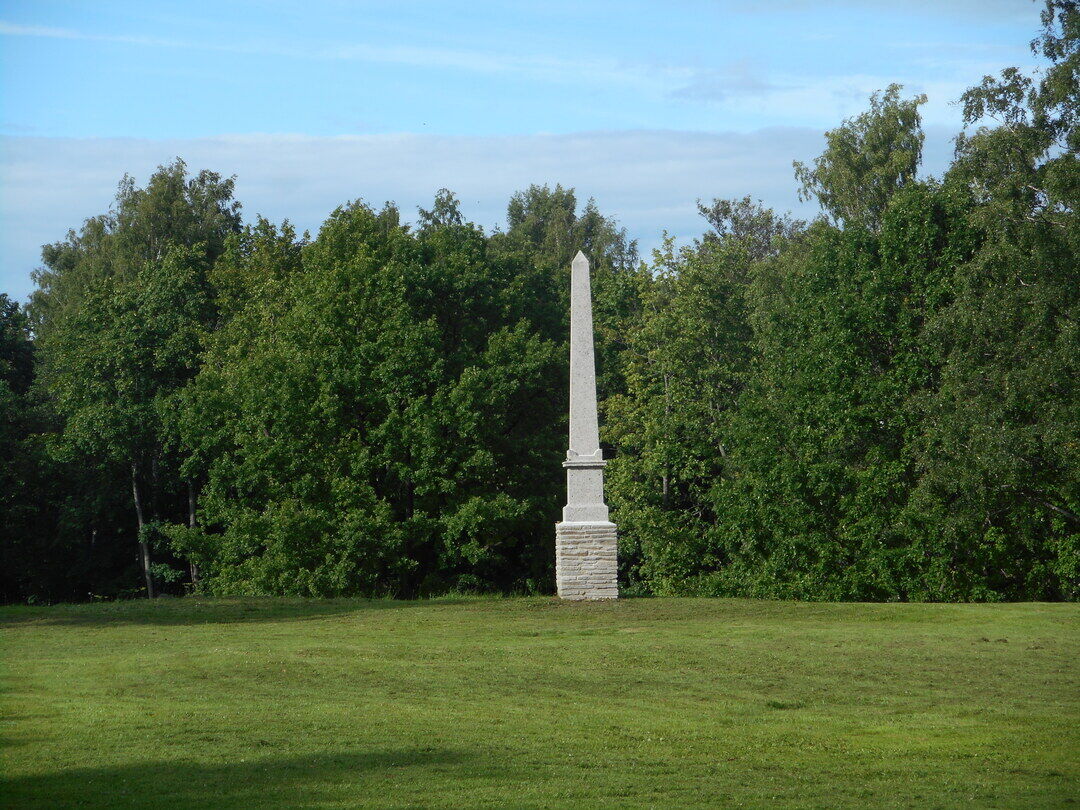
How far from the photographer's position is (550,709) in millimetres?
13641

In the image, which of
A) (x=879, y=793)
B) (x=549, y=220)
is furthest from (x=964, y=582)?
(x=549, y=220)

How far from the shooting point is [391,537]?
108 feet

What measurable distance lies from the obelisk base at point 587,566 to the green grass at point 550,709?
128 centimetres

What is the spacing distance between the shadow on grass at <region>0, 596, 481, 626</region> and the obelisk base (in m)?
2.44

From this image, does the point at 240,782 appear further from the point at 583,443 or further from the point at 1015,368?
the point at 1015,368

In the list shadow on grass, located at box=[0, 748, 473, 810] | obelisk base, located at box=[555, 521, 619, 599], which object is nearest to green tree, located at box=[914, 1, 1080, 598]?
obelisk base, located at box=[555, 521, 619, 599]

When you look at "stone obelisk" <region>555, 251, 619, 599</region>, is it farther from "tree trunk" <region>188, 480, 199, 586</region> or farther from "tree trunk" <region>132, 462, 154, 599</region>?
"tree trunk" <region>132, 462, 154, 599</region>

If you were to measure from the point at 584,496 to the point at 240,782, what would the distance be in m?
13.8

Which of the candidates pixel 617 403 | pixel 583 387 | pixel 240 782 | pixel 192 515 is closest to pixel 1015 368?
pixel 583 387

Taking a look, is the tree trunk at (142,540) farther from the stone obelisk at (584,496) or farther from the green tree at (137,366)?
the stone obelisk at (584,496)

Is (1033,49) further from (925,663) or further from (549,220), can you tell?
(549,220)

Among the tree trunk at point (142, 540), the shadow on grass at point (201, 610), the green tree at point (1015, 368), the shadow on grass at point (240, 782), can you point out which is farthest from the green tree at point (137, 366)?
the shadow on grass at point (240, 782)

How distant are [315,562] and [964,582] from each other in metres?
16.7

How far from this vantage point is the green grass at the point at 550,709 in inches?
393
